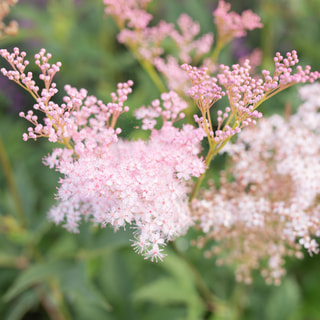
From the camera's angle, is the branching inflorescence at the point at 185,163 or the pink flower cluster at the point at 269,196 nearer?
the branching inflorescence at the point at 185,163

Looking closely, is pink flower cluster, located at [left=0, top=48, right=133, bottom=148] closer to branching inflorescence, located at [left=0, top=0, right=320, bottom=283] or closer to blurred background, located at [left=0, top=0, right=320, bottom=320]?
branching inflorescence, located at [left=0, top=0, right=320, bottom=283]

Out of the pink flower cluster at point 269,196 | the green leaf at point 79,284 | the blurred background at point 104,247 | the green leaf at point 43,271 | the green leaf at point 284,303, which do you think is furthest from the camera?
the green leaf at point 284,303

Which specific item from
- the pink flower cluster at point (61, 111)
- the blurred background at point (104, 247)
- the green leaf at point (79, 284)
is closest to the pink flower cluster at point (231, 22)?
the blurred background at point (104, 247)

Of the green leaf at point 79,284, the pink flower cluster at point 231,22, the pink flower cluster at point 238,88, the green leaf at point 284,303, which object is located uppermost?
the pink flower cluster at point 231,22

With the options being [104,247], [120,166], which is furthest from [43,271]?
[120,166]

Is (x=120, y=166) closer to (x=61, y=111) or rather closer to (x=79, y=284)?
(x=61, y=111)

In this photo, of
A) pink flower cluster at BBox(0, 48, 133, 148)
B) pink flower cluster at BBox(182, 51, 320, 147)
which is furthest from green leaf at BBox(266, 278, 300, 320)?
pink flower cluster at BBox(0, 48, 133, 148)

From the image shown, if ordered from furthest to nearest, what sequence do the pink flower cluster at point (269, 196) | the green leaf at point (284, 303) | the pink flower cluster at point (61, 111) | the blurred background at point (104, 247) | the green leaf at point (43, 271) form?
the green leaf at point (284, 303)
the blurred background at point (104, 247)
the green leaf at point (43, 271)
the pink flower cluster at point (269, 196)
the pink flower cluster at point (61, 111)

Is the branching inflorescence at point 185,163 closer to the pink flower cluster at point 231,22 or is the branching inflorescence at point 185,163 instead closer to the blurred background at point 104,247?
the blurred background at point 104,247
